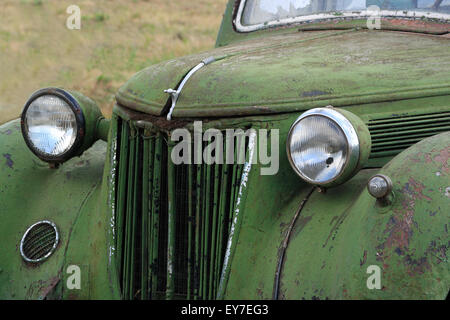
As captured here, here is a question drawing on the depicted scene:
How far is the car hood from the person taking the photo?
2.77m

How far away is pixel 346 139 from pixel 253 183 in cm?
42

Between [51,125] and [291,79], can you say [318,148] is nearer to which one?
[291,79]

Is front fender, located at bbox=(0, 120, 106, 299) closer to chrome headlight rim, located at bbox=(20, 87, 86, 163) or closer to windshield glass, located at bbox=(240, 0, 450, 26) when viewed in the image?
chrome headlight rim, located at bbox=(20, 87, 86, 163)

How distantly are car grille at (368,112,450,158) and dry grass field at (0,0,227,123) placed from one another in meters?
8.37

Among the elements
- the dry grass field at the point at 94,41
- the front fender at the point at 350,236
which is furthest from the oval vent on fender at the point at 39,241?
the dry grass field at the point at 94,41

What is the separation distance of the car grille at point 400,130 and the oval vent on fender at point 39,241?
156 centimetres

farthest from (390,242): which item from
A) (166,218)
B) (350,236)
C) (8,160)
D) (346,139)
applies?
(8,160)

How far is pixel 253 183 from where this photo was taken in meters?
2.71

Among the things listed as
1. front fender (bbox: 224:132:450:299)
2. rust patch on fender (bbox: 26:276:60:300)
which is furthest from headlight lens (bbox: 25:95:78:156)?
front fender (bbox: 224:132:450:299)

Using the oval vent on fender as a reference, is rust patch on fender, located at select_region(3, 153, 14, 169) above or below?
above

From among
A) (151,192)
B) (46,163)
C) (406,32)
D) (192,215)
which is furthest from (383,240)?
(46,163)

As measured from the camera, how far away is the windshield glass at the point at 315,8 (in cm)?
366

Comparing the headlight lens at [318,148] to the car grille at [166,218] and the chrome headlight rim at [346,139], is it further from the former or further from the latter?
the car grille at [166,218]

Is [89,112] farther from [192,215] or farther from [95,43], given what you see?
[95,43]
